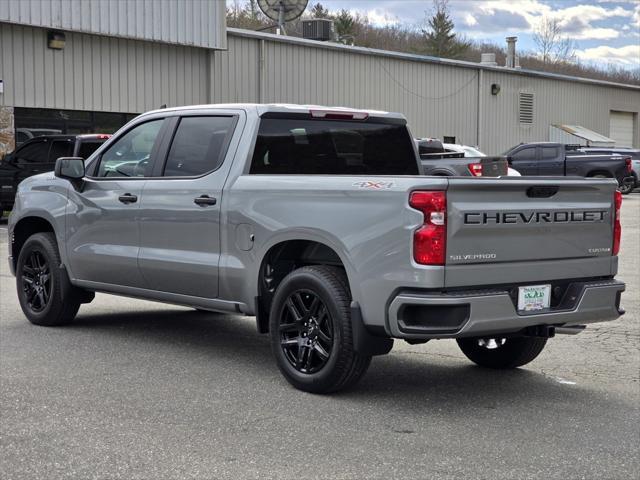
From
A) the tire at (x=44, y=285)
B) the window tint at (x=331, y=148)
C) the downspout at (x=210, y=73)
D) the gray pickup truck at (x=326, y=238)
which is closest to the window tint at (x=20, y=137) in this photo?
the downspout at (x=210, y=73)

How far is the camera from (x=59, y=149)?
19391 mm

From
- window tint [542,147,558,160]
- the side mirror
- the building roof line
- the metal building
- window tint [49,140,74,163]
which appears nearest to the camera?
the side mirror

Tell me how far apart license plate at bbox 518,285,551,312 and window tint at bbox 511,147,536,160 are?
83.7 ft

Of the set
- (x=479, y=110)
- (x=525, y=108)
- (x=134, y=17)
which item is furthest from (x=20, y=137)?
(x=525, y=108)

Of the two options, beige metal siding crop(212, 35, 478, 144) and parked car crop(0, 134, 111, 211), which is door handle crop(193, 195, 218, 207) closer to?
parked car crop(0, 134, 111, 211)

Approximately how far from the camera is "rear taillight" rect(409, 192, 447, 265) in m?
5.38

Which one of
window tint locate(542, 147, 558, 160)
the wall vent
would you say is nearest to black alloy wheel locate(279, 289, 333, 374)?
window tint locate(542, 147, 558, 160)

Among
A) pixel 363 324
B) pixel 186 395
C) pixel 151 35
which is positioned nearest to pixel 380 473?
pixel 363 324

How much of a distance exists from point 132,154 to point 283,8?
26.9 meters

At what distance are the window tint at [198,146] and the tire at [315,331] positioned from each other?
1253mm

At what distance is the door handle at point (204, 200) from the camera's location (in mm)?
6754

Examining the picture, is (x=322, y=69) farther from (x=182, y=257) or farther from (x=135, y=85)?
(x=182, y=257)

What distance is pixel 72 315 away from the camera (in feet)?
27.4

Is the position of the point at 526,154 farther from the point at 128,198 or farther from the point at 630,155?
the point at 128,198
